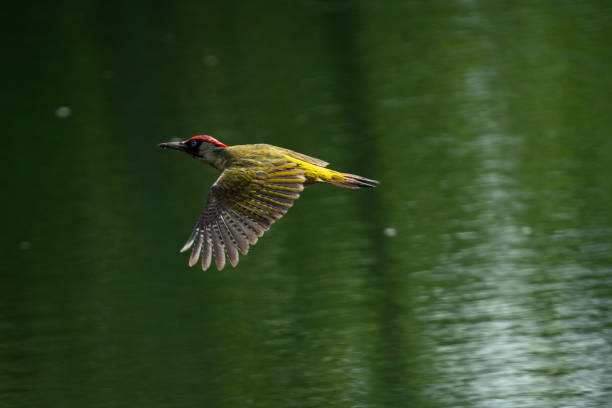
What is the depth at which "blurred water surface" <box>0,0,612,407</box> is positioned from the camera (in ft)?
35.2

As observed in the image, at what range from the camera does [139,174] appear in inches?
728

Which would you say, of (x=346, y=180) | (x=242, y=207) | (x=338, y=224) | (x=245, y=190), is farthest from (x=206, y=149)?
(x=338, y=224)

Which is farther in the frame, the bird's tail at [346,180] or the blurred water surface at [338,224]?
the blurred water surface at [338,224]

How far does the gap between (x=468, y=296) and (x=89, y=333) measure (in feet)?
12.8

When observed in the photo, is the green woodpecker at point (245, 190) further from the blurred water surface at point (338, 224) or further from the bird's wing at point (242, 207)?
the blurred water surface at point (338, 224)

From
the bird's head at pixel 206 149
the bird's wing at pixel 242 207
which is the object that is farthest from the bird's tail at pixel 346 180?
the bird's head at pixel 206 149

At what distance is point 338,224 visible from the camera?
14703 millimetres

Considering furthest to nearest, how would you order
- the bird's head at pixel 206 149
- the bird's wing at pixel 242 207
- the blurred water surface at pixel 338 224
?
1. the blurred water surface at pixel 338 224
2. the bird's head at pixel 206 149
3. the bird's wing at pixel 242 207

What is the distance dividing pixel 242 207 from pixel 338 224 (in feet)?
20.8

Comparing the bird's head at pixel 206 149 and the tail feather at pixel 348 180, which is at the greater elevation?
the bird's head at pixel 206 149

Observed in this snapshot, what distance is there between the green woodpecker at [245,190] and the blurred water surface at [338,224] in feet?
7.35

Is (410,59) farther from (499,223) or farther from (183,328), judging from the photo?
(183,328)

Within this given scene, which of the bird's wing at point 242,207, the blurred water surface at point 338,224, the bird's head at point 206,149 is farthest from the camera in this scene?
the blurred water surface at point 338,224

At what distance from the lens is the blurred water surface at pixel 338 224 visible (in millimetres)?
10734
